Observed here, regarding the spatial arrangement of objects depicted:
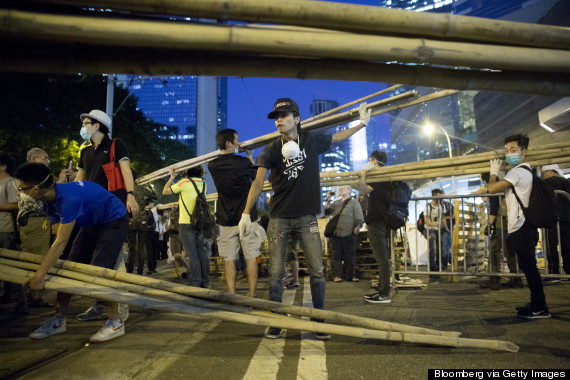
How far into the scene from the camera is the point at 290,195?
3.71 meters

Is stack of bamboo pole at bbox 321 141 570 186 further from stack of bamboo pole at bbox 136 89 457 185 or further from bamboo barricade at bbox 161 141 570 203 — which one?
stack of bamboo pole at bbox 136 89 457 185

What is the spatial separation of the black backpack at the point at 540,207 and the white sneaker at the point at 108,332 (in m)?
4.44

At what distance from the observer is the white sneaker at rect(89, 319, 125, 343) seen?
131 inches

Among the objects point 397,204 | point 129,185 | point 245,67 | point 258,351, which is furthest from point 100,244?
point 397,204

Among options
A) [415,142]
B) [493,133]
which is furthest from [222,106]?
[493,133]

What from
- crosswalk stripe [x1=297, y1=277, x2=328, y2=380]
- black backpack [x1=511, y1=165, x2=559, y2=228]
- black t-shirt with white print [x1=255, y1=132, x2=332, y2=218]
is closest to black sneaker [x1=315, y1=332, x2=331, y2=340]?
crosswalk stripe [x1=297, y1=277, x2=328, y2=380]

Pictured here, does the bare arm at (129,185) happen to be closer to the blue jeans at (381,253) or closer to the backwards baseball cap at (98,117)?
the backwards baseball cap at (98,117)

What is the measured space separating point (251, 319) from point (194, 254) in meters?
3.21

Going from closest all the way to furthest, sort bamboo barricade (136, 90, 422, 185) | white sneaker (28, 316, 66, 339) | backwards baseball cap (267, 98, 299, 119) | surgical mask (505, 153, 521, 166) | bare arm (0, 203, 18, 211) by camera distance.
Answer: white sneaker (28, 316, 66, 339), backwards baseball cap (267, 98, 299, 119), surgical mask (505, 153, 521, 166), bamboo barricade (136, 90, 422, 185), bare arm (0, 203, 18, 211)

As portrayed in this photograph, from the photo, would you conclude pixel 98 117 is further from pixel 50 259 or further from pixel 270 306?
pixel 270 306

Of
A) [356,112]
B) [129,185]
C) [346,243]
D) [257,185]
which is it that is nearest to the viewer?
[257,185]

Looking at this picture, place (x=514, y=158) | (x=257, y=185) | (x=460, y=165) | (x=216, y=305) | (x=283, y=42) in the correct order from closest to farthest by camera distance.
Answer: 1. (x=283, y=42)
2. (x=216, y=305)
3. (x=257, y=185)
4. (x=514, y=158)
5. (x=460, y=165)

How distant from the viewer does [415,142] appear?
11956cm

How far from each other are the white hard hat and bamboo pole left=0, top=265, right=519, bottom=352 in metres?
1.51
